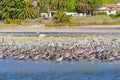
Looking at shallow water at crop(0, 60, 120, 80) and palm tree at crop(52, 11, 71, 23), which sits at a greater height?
shallow water at crop(0, 60, 120, 80)

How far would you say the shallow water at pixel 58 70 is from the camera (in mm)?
17828

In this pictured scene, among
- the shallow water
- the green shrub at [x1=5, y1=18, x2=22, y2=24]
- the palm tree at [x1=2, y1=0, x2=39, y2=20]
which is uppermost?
the shallow water

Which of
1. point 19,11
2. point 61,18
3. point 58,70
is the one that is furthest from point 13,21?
point 58,70

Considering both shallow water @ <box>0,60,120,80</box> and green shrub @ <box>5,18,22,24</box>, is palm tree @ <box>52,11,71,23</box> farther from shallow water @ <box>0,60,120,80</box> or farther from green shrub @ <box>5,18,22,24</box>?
shallow water @ <box>0,60,120,80</box>

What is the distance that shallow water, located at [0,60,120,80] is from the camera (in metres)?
17.8

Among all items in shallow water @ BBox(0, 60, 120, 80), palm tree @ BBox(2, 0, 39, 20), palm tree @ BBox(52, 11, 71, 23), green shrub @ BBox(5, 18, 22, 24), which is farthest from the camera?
palm tree @ BBox(2, 0, 39, 20)

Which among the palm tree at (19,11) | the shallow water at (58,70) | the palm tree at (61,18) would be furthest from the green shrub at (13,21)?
the shallow water at (58,70)

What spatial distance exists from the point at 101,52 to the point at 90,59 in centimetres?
159

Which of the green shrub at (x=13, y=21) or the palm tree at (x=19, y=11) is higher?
the palm tree at (x=19, y=11)

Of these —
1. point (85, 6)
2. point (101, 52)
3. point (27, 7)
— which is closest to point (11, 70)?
point (101, 52)

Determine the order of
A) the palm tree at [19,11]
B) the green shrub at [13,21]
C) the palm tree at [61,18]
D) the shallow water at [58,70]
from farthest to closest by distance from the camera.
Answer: the palm tree at [19,11] → the green shrub at [13,21] → the palm tree at [61,18] → the shallow water at [58,70]

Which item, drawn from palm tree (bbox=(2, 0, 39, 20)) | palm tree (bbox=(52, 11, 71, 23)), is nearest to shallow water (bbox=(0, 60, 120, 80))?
palm tree (bbox=(52, 11, 71, 23))

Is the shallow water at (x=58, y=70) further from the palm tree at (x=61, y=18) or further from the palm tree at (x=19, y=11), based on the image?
the palm tree at (x=19, y=11)

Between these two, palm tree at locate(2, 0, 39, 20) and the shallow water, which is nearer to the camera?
the shallow water
